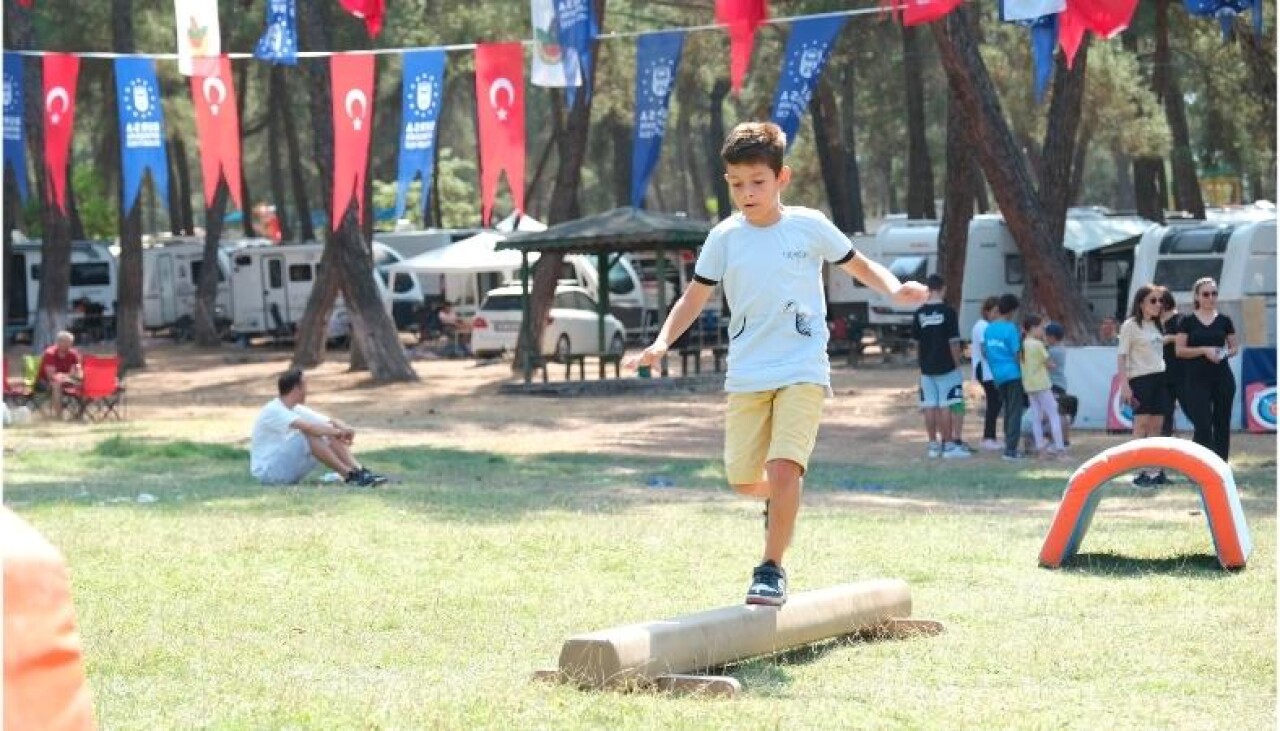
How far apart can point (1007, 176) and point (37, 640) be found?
21.5 metres

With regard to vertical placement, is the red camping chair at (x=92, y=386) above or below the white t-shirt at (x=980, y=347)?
below

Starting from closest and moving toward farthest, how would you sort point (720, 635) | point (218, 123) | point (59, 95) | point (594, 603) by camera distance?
point (720, 635)
point (594, 603)
point (218, 123)
point (59, 95)

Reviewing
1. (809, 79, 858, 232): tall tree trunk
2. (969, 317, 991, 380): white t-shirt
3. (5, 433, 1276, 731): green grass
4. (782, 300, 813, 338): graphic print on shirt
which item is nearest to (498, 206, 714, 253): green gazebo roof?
(969, 317, 991, 380): white t-shirt

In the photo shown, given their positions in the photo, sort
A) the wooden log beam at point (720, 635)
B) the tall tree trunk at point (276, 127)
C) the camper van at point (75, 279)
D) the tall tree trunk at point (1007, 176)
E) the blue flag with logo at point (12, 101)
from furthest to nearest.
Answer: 1. the camper van at point (75, 279)
2. the tall tree trunk at point (276, 127)
3. the blue flag with logo at point (12, 101)
4. the tall tree trunk at point (1007, 176)
5. the wooden log beam at point (720, 635)

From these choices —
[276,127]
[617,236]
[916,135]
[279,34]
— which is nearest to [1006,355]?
[279,34]

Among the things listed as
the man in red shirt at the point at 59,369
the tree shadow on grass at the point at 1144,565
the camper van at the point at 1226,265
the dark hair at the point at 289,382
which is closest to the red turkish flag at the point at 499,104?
the dark hair at the point at 289,382

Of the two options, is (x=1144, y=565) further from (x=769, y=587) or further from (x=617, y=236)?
(x=617, y=236)

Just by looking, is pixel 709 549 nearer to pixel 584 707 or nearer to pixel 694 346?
pixel 584 707

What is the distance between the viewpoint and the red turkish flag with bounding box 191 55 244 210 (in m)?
20.5

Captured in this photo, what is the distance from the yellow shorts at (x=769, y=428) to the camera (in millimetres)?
7113

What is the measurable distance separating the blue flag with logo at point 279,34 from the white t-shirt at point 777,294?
45.7 ft

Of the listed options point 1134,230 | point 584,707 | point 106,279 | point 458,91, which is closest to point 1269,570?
point 584,707

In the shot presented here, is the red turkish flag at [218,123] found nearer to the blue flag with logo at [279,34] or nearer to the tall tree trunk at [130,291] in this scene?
the blue flag with logo at [279,34]

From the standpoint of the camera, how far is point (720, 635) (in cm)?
659
